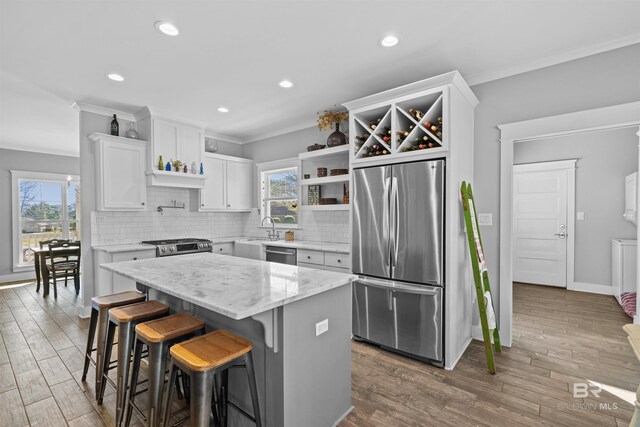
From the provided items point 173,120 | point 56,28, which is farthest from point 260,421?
point 173,120

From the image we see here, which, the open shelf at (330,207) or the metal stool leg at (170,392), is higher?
the open shelf at (330,207)

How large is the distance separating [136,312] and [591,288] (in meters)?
6.46

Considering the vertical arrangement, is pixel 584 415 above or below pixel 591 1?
below

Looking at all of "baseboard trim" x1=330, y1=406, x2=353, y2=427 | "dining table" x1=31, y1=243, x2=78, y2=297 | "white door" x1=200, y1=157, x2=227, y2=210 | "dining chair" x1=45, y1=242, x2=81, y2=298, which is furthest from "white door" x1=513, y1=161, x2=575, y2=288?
"dining table" x1=31, y1=243, x2=78, y2=297

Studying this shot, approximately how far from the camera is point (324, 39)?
256 centimetres

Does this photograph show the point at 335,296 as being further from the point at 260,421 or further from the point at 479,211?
the point at 479,211

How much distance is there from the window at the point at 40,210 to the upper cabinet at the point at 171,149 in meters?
4.09

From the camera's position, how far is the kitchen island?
1669 mm

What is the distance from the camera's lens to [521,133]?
3010 millimetres

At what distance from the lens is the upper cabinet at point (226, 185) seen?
204 inches

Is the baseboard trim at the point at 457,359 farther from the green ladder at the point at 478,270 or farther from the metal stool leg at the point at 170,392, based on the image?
the metal stool leg at the point at 170,392

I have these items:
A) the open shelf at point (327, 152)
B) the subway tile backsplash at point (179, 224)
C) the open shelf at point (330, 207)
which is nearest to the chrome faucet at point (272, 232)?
the subway tile backsplash at point (179, 224)

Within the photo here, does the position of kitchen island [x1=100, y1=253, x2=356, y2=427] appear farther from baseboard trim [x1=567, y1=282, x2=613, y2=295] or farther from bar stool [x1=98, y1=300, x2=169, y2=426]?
baseboard trim [x1=567, y1=282, x2=613, y2=295]

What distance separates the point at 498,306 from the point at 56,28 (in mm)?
4537
